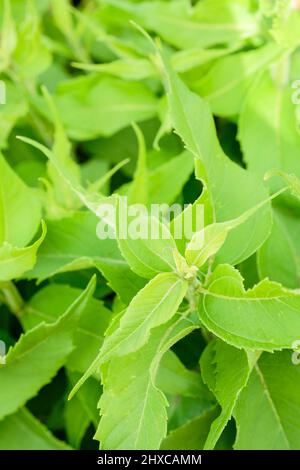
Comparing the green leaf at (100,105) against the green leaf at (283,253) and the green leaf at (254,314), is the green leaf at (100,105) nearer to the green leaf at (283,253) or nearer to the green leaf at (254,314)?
the green leaf at (283,253)

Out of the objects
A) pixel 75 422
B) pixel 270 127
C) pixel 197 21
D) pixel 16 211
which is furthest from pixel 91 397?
pixel 197 21

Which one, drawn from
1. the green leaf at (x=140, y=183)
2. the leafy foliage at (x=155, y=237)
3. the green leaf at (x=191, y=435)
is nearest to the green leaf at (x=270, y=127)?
the leafy foliage at (x=155, y=237)

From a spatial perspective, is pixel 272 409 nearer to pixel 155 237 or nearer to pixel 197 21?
pixel 155 237

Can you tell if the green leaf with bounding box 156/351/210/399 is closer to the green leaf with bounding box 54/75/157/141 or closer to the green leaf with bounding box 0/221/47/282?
the green leaf with bounding box 0/221/47/282

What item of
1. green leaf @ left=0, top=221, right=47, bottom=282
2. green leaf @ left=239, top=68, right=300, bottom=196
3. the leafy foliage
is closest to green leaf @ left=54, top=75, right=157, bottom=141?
the leafy foliage

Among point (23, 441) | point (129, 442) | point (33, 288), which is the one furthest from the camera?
point (33, 288)

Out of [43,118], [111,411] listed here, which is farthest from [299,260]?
[43,118]

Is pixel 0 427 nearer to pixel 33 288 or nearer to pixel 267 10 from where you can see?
pixel 33 288
